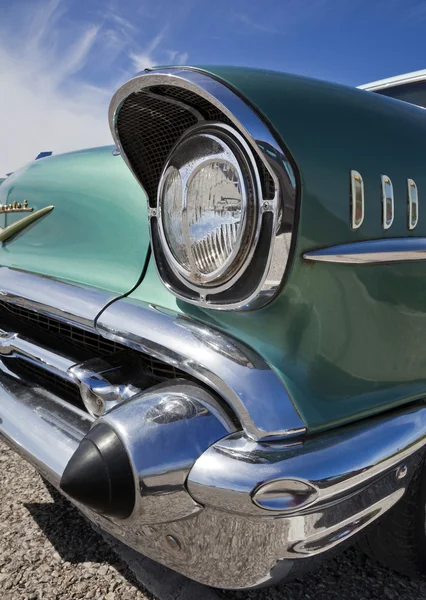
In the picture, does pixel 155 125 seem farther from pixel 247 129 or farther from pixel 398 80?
pixel 398 80

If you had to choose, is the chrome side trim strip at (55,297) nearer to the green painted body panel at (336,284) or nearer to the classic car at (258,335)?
the classic car at (258,335)

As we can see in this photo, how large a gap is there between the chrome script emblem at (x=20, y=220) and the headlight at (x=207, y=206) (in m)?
0.69

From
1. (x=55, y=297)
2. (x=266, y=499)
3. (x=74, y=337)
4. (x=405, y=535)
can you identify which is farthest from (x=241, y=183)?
(x=405, y=535)

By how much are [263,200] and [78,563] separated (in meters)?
1.16

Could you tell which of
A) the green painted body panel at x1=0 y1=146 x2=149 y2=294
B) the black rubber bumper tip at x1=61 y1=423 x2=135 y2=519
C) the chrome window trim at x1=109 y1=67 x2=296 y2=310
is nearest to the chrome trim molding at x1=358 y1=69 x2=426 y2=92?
the green painted body panel at x1=0 y1=146 x2=149 y2=294

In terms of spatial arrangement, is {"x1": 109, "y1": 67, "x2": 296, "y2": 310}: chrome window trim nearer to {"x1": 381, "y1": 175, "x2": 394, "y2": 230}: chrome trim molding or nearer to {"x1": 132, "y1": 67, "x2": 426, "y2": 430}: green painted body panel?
{"x1": 132, "y1": 67, "x2": 426, "y2": 430}: green painted body panel

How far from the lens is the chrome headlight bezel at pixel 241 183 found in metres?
1.02

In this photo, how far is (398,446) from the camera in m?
1.10

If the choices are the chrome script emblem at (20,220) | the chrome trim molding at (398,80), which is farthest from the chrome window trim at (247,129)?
the chrome trim molding at (398,80)

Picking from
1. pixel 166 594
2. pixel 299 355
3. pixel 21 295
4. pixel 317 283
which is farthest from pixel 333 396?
pixel 21 295

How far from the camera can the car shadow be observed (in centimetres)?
146

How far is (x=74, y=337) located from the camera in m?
1.58

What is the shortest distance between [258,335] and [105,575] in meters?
0.88

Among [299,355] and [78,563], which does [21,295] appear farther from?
[299,355]
